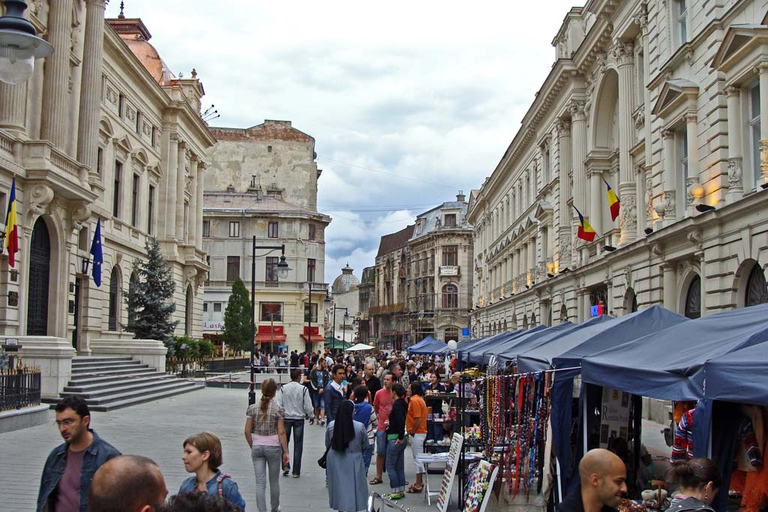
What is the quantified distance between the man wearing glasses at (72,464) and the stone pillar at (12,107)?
70.1ft

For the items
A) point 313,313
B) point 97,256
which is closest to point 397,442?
point 97,256

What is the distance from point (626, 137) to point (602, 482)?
24.0m

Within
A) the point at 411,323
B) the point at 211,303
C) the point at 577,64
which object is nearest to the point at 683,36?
the point at 577,64

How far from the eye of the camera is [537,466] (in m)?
12.2

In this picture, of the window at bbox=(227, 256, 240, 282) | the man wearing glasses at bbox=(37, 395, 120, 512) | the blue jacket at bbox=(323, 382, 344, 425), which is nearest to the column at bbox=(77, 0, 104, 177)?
the blue jacket at bbox=(323, 382, 344, 425)

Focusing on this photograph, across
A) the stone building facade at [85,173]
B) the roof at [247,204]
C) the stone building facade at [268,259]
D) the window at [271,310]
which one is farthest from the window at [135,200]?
the window at [271,310]

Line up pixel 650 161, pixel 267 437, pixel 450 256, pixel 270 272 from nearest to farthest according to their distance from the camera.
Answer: pixel 267 437, pixel 650 161, pixel 270 272, pixel 450 256

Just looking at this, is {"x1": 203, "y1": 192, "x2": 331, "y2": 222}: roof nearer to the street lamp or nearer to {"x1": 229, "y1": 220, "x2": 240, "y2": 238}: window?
{"x1": 229, "y1": 220, "x2": 240, "y2": 238}: window

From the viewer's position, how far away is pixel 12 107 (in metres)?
24.8

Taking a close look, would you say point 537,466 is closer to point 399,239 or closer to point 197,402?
point 197,402

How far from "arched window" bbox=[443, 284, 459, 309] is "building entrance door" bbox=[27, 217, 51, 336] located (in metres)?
70.7

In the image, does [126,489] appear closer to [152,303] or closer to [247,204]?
[152,303]

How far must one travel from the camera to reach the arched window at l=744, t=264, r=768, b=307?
56.3 ft

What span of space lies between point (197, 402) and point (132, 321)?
11.4 m
